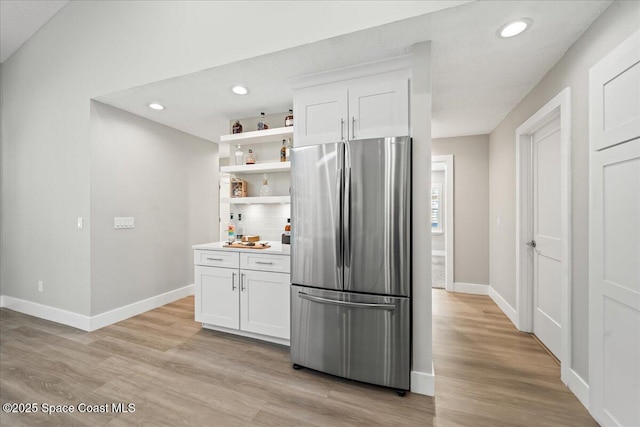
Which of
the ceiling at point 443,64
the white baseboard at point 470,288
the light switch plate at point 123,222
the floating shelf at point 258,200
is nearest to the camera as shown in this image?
the ceiling at point 443,64

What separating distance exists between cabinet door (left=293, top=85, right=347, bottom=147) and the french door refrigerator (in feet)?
0.86

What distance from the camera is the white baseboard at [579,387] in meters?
1.77

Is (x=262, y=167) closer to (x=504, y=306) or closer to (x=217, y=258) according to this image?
(x=217, y=258)

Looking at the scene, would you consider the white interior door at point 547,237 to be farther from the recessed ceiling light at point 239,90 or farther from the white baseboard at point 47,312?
the white baseboard at point 47,312

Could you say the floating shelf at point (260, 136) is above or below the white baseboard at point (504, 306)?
above

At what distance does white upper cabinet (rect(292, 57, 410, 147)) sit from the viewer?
6.85 feet

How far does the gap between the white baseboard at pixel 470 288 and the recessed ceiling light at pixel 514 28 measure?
11.5ft

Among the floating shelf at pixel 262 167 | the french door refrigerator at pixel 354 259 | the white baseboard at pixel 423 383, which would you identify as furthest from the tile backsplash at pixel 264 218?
the white baseboard at pixel 423 383

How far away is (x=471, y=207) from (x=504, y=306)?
1510 mm

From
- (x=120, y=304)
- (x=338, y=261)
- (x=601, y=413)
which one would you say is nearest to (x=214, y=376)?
(x=338, y=261)

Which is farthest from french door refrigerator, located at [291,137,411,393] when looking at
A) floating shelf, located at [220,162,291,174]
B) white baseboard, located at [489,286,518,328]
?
white baseboard, located at [489,286,518,328]

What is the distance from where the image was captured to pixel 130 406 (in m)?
1.81

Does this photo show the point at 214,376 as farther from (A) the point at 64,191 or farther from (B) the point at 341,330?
(A) the point at 64,191

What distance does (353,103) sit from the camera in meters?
2.24
